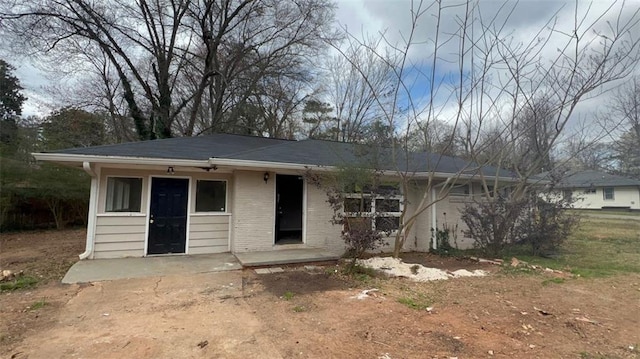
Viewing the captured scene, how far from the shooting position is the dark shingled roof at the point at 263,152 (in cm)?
706

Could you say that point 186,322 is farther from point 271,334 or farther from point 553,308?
point 553,308

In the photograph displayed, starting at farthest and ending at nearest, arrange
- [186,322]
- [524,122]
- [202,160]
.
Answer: [524,122], [202,160], [186,322]

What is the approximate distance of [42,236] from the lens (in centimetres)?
1099

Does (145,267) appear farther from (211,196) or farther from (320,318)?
(320,318)

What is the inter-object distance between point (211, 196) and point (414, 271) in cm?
502

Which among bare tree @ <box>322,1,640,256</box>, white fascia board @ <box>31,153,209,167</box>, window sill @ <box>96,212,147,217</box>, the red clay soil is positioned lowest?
the red clay soil

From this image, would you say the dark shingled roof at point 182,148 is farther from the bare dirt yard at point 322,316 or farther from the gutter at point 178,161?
the bare dirt yard at point 322,316

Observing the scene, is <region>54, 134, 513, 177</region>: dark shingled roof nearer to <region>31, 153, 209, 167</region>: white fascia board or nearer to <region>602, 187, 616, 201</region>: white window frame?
<region>31, 153, 209, 167</region>: white fascia board

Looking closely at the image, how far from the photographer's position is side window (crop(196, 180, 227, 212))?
25.3 feet

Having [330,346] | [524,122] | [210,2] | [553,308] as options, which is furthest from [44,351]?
[210,2]

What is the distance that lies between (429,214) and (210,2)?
1370cm

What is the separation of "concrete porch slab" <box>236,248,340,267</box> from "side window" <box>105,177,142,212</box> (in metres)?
2.66

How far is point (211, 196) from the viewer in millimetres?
7852

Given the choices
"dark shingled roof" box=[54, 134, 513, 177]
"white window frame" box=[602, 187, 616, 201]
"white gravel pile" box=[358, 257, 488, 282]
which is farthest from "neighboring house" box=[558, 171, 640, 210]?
"white gravel pile" box=[358, 257, 488, 282]
